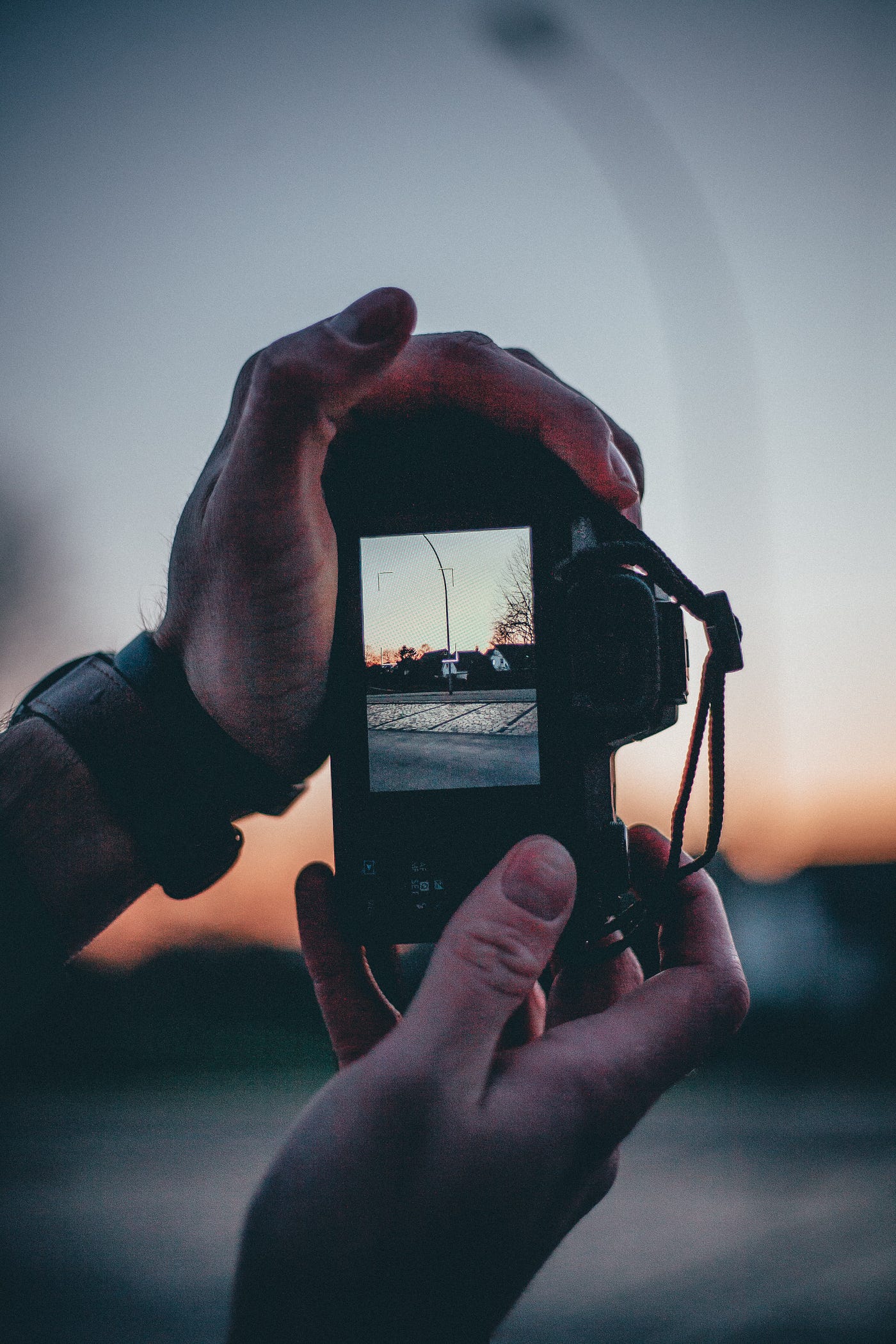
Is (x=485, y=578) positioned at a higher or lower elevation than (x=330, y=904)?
higher

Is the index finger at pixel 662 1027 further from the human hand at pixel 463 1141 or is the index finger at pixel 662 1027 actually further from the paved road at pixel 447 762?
the paved road at pixel 447 762

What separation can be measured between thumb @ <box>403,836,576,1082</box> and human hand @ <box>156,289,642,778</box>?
444 millimetres

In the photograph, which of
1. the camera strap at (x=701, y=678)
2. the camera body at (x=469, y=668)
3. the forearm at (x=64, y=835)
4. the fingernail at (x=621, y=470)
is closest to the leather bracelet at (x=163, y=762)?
the forearm at (x=64, y=835)

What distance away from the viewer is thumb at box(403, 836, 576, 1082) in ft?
2.76

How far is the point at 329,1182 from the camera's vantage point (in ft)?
2.56

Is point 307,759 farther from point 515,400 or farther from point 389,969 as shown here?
point 515,400

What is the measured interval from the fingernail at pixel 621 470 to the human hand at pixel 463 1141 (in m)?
0.53

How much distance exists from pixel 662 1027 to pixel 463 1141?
0.96 feet

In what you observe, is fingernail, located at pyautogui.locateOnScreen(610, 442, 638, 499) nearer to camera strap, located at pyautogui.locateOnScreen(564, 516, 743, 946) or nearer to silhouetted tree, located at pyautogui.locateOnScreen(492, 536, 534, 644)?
camera strap, located at pyautogui.locateOnScreen(564, 516, 743, 946)

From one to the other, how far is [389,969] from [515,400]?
0.89 metres

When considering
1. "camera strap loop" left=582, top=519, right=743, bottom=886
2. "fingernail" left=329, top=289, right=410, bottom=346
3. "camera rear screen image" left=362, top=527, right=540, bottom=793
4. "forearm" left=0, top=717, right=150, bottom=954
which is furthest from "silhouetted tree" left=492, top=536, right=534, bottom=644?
"forearm" left=0, top=717, right=150, bottom=954

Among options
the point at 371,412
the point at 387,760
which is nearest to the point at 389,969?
the point at 387,760

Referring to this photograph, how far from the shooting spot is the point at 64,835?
1.24 metres

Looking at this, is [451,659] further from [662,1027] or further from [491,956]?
[662,1027]
